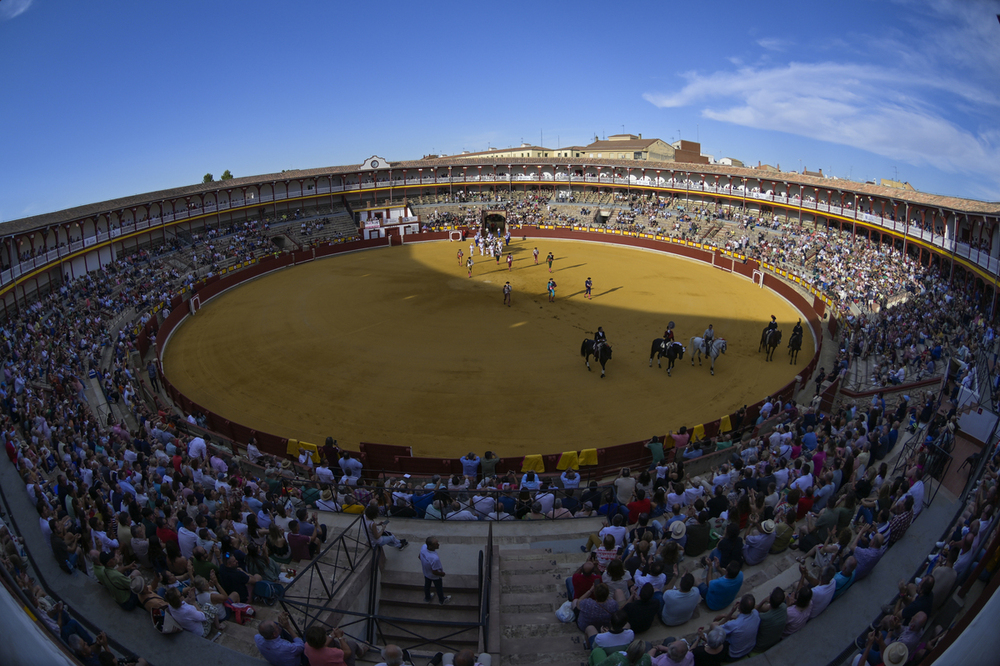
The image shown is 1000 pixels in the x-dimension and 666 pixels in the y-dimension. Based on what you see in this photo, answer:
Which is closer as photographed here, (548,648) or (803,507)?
(548,648)

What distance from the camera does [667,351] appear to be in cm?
2162

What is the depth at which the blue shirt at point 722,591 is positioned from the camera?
677 centimetres

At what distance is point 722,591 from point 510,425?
11.6 meters

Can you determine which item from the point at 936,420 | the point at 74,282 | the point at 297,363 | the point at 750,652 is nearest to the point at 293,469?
the point at 297,363

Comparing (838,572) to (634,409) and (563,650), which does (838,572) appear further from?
(634,409)

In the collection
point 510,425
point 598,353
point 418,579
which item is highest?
point 598,353

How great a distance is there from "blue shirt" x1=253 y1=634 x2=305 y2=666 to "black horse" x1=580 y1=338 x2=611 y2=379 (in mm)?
16745

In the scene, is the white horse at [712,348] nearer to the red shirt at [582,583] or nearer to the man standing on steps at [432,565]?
the red shirt at [582,583]

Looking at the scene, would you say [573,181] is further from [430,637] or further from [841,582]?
[430,637]

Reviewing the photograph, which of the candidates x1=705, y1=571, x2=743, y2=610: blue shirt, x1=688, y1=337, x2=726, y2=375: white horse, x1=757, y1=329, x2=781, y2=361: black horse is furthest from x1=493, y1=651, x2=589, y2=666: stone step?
x1=757, y1=329, x2=781, y2=361: black horse

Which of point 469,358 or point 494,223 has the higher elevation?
point 494,223

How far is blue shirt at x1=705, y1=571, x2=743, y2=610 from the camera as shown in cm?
677

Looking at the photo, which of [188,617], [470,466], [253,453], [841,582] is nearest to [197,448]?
[253,453]

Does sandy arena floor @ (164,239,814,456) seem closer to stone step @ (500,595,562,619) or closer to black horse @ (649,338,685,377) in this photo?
black horse @ (649,338,685,377)
